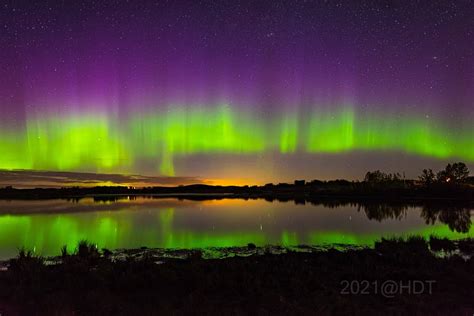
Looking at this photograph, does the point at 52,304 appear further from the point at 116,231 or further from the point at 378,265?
the point at 116,231

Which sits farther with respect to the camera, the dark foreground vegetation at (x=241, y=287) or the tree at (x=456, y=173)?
the tree at (x=456, y=173)

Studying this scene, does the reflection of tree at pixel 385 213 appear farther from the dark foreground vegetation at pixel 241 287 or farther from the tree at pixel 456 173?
the tree at pixel 456 173

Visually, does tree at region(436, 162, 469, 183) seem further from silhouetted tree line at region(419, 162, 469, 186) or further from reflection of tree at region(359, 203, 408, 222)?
reflection of tree at region(359, 203, 408, 222)

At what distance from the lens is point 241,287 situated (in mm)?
10875

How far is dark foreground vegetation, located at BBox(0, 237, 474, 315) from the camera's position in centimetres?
875

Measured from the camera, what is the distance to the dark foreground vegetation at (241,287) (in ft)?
28.7

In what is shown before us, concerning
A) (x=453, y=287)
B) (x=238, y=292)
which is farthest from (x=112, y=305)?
(x=453, y=287)

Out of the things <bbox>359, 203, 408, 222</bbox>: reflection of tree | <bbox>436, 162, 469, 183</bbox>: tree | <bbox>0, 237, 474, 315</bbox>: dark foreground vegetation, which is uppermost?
<bbox>436, 162, 469, 183</bbox>: tree

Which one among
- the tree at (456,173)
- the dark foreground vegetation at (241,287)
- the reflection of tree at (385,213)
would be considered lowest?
the reflection of tree at (385,213)

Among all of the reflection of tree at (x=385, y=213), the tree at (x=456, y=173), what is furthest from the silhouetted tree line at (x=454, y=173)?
the reflection of tree at (x=385, y=213)

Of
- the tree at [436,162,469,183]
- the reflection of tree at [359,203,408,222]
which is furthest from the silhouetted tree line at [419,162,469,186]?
the reflection of tree at [359,203,408,222]

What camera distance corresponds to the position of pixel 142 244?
23.4 meters

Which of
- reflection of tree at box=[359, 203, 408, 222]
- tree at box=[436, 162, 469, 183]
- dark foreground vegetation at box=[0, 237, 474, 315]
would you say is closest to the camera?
dark foreground vegetation at box=[0, 237, 474, 315]

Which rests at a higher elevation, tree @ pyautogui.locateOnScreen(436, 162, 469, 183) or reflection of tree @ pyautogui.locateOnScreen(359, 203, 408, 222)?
tree @ pyautogui.locateOnScreen(436, 162, 469, 183)
